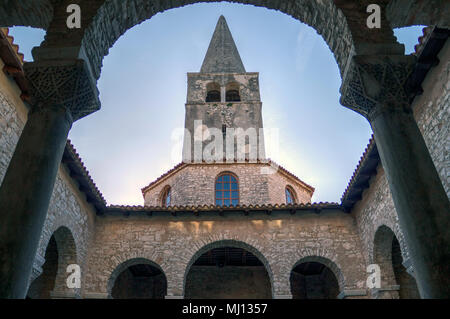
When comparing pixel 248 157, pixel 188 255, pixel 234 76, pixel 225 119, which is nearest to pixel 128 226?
pixel 188 255

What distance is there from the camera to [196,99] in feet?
67.1

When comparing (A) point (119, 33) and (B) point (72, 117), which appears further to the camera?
(A) point (119, 33)

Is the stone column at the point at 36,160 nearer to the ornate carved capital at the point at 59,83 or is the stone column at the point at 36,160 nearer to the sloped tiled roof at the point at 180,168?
the ornate carved capital at the point at 59,83

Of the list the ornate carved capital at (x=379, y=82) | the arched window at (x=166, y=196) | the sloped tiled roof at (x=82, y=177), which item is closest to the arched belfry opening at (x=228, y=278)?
the arched window at (x=166, y=196)

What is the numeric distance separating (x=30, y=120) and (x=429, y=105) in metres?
7.56

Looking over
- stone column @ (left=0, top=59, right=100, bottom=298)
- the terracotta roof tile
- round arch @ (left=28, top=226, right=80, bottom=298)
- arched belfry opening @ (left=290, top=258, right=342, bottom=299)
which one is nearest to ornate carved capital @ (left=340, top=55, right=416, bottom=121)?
stone column @ (left=0, top=59, right=100, bottom=298)

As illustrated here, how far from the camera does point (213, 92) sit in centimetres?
2172

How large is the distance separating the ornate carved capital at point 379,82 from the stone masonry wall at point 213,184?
A: 1207 centimetres

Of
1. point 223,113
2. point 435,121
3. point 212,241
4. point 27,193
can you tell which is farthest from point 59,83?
point 223,113

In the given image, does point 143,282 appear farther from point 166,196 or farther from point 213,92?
point 213,92

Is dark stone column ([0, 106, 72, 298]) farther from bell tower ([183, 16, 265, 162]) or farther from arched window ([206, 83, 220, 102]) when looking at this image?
arched window ([206, 83, 220, 102])

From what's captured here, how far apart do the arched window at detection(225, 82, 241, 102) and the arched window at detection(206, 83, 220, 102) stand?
0.55 metres
